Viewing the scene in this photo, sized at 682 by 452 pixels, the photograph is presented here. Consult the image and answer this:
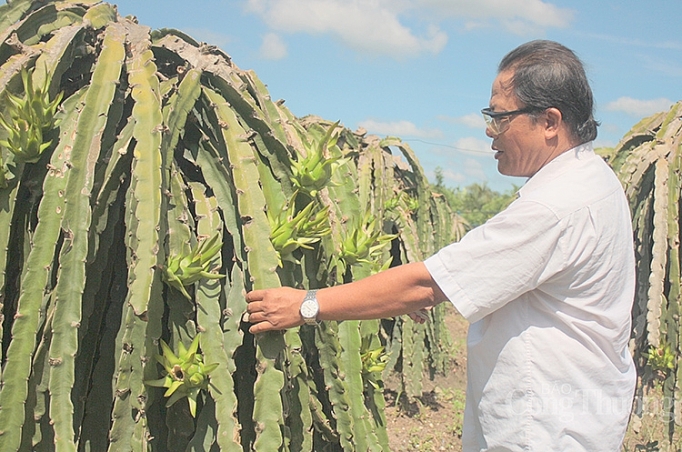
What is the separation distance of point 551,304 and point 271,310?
77 centimetres

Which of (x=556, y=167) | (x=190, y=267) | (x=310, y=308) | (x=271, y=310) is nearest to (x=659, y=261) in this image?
(x=556, y=167)

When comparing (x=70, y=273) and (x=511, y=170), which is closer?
(x=70, y=273)

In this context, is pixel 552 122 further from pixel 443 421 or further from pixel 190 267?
pixel 443 421

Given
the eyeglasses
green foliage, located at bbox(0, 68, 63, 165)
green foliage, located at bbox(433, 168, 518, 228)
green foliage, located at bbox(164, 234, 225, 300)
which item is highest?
green foliage, located at bbox(433, 168, 518, 228)

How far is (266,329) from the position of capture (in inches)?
70.4

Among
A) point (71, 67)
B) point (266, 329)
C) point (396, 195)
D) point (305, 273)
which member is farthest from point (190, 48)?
point (396, 195)

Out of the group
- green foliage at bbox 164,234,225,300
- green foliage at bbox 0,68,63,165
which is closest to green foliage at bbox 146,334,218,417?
green foliage at bbox 164,234,225,300

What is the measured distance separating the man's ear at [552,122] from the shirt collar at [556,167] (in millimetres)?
67

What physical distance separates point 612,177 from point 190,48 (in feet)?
4.35

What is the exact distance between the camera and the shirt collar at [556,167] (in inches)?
77.3

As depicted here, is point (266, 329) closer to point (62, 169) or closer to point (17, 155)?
point (62, 169)

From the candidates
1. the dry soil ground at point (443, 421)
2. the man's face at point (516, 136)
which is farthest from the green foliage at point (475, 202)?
the man's face at point (516, 136)

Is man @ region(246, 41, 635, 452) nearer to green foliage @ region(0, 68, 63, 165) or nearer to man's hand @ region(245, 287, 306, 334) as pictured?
man's hand @ region(245, 287, 306, 334)

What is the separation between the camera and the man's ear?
199cm
